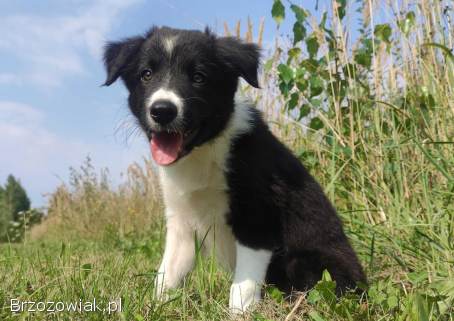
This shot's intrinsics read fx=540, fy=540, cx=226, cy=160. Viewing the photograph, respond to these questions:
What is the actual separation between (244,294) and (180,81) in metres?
1.16

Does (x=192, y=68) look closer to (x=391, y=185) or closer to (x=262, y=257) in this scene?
(x=262, y=257)

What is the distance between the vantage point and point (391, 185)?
4238mm

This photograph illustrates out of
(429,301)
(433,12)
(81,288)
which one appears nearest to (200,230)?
(81,288)

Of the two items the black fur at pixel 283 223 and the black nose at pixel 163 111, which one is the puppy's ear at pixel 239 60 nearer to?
the black fur at pixel 283 223

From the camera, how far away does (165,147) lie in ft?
9.57

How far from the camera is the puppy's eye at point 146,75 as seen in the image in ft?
9.91

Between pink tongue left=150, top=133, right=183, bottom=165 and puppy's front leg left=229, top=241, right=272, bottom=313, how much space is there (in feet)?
1.95

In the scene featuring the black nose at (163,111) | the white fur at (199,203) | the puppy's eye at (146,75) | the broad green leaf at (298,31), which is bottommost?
the white fur at (199,203)

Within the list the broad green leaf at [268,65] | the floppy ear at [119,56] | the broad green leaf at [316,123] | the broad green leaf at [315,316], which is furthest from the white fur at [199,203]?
the broad green leaf at [268,65]

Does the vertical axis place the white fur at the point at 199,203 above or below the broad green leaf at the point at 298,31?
below

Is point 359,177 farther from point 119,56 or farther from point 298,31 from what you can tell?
point 119,56

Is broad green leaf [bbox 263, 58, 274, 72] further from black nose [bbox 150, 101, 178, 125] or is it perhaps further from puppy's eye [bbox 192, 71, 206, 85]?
black nose [bbox 150, 101, 178, 125]

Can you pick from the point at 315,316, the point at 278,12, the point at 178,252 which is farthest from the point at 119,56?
the point at 278,12

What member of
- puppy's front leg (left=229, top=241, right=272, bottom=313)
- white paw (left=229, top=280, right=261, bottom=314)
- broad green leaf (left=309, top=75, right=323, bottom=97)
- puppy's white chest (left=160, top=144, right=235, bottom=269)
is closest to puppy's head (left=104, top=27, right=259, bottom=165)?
puppy's white chest (left=160, top=144, right=235, bottom=269)
